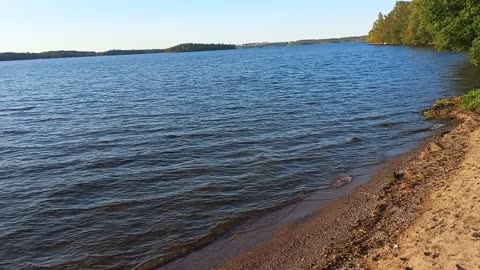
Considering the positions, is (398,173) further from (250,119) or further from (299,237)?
(250,119)

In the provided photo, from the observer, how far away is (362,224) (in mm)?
12672

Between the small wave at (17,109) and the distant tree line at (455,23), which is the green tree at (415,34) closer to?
the distant tree line at (455,23)

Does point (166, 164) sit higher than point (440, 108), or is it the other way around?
point (440, 108)

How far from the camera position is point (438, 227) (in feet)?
35.6

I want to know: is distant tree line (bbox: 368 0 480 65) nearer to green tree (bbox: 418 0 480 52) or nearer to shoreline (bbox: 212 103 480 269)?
green tree (bbox: 418 0 480 52)

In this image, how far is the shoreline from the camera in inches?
429

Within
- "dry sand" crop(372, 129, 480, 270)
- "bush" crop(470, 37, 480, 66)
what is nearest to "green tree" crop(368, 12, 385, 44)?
"bush" crop(470, 37, 480, 66)

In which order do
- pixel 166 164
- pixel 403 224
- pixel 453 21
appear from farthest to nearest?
pixel 453 21 → pixel 166 164 → pixel 403 224

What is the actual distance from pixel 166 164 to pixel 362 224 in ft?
34.7

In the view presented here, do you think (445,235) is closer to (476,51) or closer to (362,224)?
(362,224)

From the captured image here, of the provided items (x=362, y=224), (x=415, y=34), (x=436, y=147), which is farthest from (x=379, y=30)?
(x=362, y=224)

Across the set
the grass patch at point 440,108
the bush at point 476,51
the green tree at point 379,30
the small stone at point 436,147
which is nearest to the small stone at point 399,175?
the small stone at point 436,147

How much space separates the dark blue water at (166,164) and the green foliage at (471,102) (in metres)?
2.66

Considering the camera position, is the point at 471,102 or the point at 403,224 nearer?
the point at 403,224
